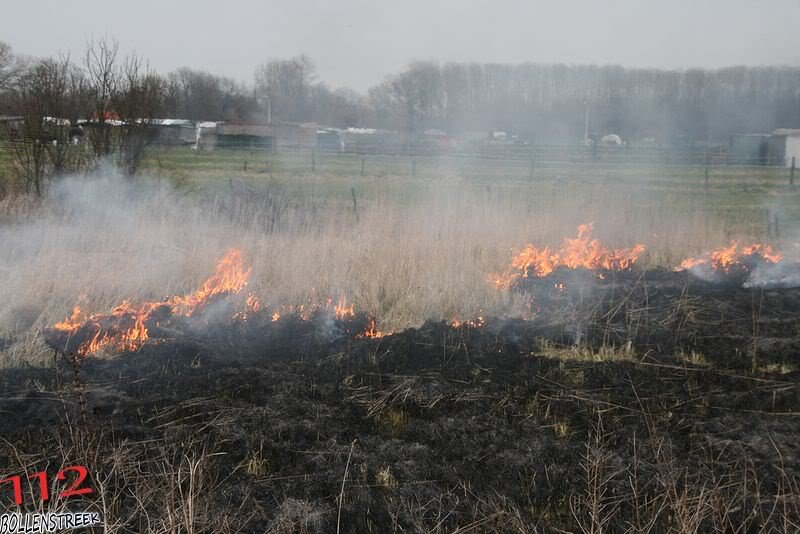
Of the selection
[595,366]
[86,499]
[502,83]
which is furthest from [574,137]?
[86,499]

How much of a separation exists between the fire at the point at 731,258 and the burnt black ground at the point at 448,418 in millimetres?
2046

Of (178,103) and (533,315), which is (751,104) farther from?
(178,103)

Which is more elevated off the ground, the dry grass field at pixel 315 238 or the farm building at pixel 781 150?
the farm building at pixel 781 150

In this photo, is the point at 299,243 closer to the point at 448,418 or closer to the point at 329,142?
the point at 448,418

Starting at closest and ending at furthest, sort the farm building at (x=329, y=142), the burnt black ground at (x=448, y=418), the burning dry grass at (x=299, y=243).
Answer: the burnt black ground at (x=448, y=418), the burning dry grass at (x=299, y=243), the farm building at (x=329, y=142)

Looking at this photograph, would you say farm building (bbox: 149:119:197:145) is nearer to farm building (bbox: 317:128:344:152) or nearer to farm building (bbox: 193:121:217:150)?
farm building (bbox: 193:121:217:150)

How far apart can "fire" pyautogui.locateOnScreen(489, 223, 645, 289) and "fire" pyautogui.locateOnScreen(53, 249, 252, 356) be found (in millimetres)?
2889

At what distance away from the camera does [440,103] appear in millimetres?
10469

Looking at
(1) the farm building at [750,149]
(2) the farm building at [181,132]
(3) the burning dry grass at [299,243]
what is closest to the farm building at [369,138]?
(3) the burning dry grass at [299,243]

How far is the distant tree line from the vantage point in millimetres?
10641

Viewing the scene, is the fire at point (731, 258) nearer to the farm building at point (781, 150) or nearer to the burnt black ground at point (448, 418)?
the burnt black ground at point (448, 418)

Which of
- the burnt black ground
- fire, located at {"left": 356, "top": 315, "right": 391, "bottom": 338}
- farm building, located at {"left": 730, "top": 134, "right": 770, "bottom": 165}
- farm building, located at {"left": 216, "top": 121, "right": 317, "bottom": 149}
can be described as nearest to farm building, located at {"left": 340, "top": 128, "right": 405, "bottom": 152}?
farm building, located at {"left": 216, "top": 121, "right": 317, "bottom": 149}

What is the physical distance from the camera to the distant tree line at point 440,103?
10641 mm

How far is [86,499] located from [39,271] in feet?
15.0
